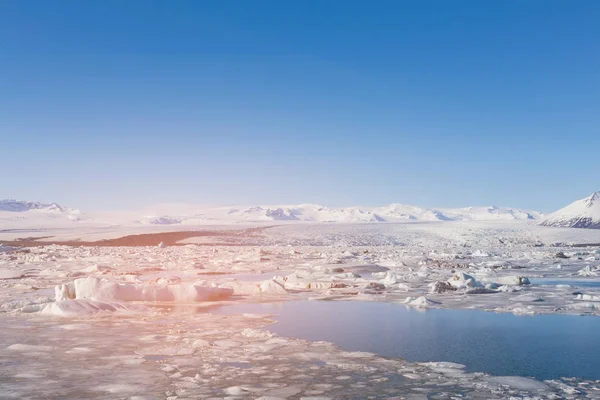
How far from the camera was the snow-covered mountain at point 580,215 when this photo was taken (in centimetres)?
4581

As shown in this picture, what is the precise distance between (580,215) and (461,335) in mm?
46175

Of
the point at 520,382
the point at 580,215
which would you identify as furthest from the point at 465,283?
the point at 580,215

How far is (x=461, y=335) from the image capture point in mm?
7129

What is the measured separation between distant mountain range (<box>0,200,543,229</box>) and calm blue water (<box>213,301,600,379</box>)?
92.6 metres

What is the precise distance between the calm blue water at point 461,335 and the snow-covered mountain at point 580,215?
42399 mm

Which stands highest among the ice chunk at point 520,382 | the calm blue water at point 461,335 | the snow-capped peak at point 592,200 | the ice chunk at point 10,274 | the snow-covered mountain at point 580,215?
the snow-capped peak at point 592,200

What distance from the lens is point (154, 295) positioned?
34.9 feet

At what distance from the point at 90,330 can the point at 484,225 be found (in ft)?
135

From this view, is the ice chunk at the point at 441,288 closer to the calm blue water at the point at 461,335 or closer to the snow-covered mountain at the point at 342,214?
the calm blue water at the point at 461,335

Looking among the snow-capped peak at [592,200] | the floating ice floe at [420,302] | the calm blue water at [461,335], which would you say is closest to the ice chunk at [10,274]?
the calm blue water at [461,335]

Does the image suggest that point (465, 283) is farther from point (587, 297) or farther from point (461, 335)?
point (461, 335)

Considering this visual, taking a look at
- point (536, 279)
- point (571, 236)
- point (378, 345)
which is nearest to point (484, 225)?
point (571, 236)

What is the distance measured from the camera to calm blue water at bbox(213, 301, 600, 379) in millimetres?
5625

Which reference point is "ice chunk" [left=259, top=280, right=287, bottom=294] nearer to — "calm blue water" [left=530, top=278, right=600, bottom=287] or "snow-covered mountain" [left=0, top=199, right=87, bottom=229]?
"calm blue water" [left=530, top=278, right=600, bottom=287]
